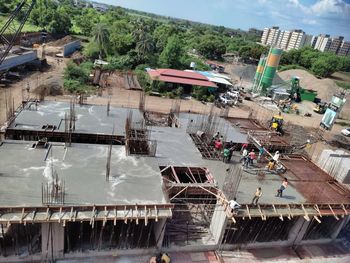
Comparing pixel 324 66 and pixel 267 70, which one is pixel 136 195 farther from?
pixel 324 66

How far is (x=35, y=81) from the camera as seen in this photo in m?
49.7

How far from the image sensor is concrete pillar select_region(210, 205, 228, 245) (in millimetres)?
19828

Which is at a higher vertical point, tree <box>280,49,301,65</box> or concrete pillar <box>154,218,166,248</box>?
tree <box>280,49,301,65</box>

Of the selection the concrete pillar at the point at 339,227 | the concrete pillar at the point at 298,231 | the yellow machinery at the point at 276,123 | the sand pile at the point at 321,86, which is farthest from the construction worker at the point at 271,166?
the sand pile at the point at 321,86

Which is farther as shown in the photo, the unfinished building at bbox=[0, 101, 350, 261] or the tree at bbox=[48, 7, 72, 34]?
the tree at bbox=[48, 7, 72, 34]

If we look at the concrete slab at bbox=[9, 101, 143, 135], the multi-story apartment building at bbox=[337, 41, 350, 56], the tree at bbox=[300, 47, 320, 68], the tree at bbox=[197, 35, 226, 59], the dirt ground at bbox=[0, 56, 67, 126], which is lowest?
the dirt ground at bbox=[0, 56, 67, 126]

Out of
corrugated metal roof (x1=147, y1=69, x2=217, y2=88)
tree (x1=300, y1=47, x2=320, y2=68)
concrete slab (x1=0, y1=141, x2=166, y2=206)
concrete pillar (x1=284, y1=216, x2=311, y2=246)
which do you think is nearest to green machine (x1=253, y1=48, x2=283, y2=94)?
corrugated metal roof (x1=147, y1=69, x2=217, y2=88)

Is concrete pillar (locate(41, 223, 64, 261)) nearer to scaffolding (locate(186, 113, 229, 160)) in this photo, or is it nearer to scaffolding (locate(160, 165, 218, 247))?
scaffolding (locate(160, 165, 218, 247))

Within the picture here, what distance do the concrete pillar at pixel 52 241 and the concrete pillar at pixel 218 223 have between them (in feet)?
33.3

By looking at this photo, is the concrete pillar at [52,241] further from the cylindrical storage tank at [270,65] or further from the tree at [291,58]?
the tree at [291,58]

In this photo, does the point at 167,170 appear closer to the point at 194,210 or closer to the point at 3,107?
the point at 194,210

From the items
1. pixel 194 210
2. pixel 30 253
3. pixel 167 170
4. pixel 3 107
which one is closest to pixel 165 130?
pixel 167 170

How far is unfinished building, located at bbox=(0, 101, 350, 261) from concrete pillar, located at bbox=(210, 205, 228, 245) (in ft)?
0.23

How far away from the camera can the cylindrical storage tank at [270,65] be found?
208ft
